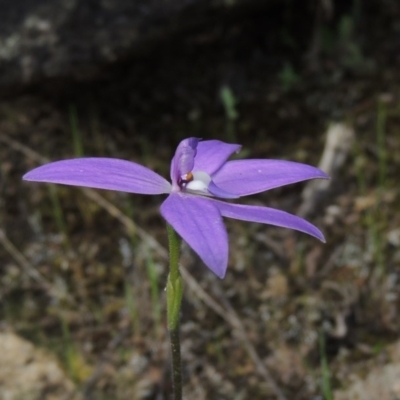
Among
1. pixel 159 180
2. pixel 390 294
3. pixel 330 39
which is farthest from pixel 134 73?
pixel 159 180

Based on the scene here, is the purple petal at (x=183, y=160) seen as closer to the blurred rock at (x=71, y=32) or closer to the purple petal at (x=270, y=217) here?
the purple petal at (x=270, y=217)

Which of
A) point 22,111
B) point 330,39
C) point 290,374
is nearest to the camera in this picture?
point 290,374

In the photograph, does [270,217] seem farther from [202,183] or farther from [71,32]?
[71,32]

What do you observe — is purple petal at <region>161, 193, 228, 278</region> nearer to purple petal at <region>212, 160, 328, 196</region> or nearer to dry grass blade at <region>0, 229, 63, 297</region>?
purple petal at <region>212, 160, 328, 196</region>

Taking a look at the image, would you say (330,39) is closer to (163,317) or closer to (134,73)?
(134,73)

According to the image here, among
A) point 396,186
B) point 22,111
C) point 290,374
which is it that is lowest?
point 290,374

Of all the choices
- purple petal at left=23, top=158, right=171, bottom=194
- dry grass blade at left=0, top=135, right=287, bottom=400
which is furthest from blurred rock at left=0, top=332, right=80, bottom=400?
purple petal at left=23, top=158, right=171, bottom=194

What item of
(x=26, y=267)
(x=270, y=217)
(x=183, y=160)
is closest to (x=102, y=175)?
(x=183, y=160)
